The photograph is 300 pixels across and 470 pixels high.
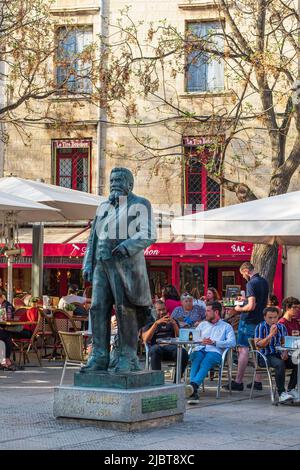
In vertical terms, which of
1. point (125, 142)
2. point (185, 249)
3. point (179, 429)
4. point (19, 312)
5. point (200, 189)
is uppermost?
point (125, 142)

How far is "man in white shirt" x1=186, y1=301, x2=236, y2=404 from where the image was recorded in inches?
487

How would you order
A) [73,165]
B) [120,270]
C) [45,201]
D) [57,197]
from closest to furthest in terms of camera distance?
[120,270]
[45,201]
[57,197]
[73,165]

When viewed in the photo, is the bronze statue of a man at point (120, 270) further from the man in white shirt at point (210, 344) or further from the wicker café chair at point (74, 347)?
the wicker café chair at point (74, 347)

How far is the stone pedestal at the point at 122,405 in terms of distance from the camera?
959cm

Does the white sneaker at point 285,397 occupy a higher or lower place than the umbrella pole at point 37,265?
lower

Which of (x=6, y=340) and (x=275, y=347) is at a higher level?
(x=275, y=347)

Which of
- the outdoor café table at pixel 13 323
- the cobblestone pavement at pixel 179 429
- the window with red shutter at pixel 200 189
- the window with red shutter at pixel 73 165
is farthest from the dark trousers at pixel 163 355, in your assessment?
the window with red shutter at pixel 73 165

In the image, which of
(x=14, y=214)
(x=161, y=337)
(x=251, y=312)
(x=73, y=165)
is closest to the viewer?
(x=161, y=337)

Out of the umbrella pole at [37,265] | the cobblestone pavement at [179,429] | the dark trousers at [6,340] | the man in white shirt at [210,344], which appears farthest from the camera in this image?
the umbrella pole at [37,265]

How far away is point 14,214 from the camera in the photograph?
18359 millimetres

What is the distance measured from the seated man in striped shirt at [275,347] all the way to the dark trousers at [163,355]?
989mm

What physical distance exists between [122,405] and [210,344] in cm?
318

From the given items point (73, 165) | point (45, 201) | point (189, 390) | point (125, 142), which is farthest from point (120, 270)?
point (73, 165)

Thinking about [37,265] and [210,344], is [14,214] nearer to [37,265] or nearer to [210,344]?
[37,265]
